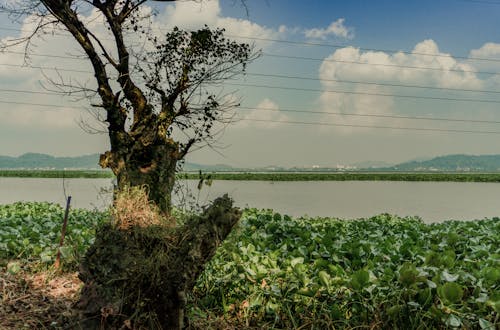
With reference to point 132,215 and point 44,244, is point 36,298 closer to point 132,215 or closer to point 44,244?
point 44,244

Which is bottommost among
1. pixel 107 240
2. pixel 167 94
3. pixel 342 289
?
pixel 342 289

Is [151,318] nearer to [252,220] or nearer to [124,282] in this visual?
[124,282]

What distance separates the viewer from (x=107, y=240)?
347 centimetres

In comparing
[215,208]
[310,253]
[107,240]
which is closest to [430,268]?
[310,253]

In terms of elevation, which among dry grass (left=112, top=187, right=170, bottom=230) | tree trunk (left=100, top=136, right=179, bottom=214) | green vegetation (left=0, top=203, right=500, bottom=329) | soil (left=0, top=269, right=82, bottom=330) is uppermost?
tree trunk (left=100, top=136, right=179, bottom=214)

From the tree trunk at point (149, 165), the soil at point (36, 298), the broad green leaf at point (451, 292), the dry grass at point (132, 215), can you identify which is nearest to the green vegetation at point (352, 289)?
the broad green leaf at point (451, 292)

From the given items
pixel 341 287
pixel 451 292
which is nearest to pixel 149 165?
pixel 341 287

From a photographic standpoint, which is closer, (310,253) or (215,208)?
(215,208)

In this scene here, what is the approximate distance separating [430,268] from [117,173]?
4.94 meters

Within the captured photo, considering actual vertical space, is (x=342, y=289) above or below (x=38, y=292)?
above

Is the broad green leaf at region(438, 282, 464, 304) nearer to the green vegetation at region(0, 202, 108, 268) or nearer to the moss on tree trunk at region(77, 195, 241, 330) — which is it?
the moss on tree trunk at region(77, 195, 241, 330)

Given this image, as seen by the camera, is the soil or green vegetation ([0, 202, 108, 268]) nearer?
the soil

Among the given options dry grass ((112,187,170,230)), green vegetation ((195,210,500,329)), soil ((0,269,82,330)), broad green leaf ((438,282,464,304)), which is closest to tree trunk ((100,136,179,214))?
soil ((0,269,82,330))

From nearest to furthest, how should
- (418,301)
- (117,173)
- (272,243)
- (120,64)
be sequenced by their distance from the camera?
(418,301) → (272,243) → (117,173) → (120,64)
